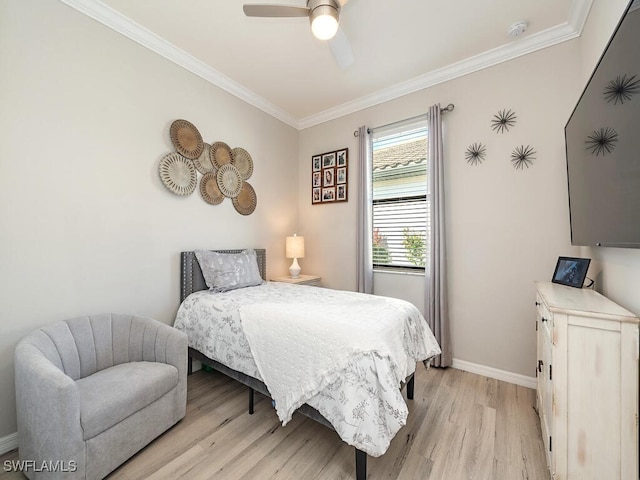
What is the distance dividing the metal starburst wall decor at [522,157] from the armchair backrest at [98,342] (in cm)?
322

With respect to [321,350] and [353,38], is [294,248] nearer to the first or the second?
[321,350]

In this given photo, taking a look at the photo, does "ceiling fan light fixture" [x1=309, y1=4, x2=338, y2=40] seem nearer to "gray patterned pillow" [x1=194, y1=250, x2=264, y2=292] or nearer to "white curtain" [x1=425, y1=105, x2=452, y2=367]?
"white curtain" [x1=425, y1=105, x2=452, y2=367]

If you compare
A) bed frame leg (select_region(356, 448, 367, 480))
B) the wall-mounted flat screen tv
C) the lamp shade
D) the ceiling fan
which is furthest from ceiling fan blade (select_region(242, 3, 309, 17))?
bed frame leg (select_region(356, 448, 367, 480))

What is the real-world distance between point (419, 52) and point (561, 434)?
9.78 ft

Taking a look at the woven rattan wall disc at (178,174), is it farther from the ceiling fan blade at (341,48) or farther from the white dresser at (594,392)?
the white dresser at (594,392)

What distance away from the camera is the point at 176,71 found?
259 cm

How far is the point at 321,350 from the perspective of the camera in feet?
4.98

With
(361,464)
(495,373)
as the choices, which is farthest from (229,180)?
(495,373)

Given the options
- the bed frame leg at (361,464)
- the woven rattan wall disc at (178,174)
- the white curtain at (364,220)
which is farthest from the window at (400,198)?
the woven rattan wall disc at (178,174)

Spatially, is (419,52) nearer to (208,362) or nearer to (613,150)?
(613,150)

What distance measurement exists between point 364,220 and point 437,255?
93 centimetres

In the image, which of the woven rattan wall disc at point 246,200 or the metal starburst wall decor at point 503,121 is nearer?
the metal starburst wall decor at point 503,121

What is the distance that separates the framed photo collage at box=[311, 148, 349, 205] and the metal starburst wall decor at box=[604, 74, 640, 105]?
251cm

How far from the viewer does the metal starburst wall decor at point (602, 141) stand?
3.92 ft
